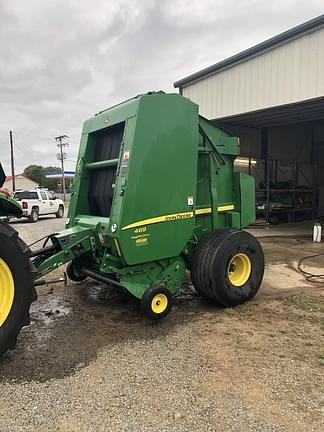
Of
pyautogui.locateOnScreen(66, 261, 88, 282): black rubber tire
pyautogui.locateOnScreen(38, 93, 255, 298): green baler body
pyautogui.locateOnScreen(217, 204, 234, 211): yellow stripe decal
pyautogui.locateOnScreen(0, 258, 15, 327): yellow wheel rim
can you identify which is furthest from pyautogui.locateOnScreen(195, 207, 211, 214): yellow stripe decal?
pyautogui.locateOnScreen(0, 258, 15, 327): yellow wheel rim

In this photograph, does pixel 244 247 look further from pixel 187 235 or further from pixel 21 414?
pixel 21 414

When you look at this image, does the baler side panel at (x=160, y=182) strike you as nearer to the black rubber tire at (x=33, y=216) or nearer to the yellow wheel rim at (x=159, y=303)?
the yellow wheel rim at (x=159, y=303)

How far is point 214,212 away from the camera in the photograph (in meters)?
5.17

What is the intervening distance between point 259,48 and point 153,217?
731 centimetres

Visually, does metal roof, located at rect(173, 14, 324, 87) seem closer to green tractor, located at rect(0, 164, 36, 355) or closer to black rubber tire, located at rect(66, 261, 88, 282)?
black rubber tire, located at rect(66, 261, 88, 282)

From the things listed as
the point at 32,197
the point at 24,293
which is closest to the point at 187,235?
the point at 24,293

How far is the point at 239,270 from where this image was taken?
17.0 ft

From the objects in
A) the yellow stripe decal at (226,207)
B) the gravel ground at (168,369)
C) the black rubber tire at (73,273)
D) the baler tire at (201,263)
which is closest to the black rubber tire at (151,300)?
the gravel ground at (168,369)

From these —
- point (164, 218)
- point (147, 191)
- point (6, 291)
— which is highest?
point (147, 191)

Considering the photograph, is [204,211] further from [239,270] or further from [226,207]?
[239,270]

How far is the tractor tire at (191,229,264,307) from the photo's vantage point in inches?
185

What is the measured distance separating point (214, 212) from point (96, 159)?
1.78 m

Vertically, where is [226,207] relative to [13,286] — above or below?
above

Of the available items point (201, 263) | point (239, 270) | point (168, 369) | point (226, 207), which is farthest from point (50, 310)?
point (226, 207)
